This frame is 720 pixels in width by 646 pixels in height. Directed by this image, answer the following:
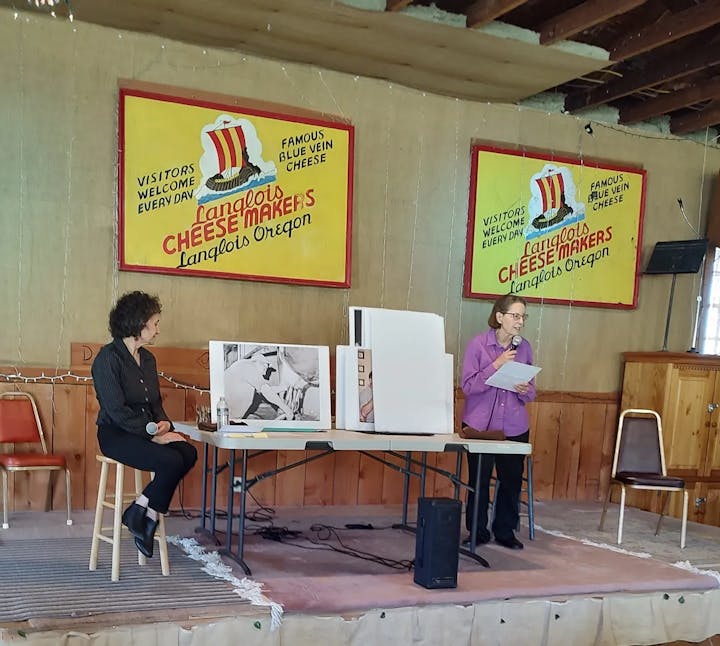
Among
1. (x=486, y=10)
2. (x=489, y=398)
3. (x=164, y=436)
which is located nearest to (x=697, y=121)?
(x=486, y=10)

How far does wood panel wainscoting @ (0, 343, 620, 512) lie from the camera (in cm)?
410

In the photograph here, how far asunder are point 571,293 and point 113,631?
3997 mm

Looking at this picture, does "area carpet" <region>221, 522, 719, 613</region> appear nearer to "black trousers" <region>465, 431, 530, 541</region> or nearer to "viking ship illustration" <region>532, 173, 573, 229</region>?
"black trousers" <region>465, 431, 530, 541</region>

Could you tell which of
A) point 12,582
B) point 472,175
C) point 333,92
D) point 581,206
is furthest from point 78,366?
point 581,206

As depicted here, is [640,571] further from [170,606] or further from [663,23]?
[663,23]

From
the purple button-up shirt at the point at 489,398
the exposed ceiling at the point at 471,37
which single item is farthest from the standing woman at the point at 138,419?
the exposed ceiling at the point at 471,37

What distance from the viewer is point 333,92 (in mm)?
4695

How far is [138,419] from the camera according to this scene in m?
3.07

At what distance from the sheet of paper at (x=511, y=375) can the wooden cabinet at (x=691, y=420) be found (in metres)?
1.91

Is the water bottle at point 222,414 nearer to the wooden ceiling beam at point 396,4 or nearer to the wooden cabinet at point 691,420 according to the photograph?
the wooden ceiling beam at point 396,4

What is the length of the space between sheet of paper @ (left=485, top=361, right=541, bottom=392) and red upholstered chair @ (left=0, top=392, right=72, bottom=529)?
7.39ft

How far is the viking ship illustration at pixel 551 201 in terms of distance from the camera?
5285 mm

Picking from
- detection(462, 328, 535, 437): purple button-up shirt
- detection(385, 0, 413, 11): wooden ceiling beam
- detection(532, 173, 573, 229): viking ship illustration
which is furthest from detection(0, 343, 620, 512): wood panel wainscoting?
detection(385, 0, 413, 11): wooden ceiling beam

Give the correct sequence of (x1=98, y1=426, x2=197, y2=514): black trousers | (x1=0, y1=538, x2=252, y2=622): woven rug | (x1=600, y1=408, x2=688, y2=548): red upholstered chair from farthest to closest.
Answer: (x1=600, y1=408, x2=688, y2=548): red upholstered chair → (x1=98, y1=426, x2=197, y2=514): black trousers → (x1=0, y1=538, x2=252, y2=622): woven rug
